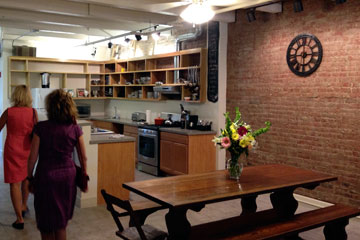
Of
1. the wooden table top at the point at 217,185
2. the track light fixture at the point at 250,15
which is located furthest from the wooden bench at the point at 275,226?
the track light fixture at the point at 250,15

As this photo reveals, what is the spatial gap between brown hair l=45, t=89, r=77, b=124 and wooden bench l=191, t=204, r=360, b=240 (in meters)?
1.44

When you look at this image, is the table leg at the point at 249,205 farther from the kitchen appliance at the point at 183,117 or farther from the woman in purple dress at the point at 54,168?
the kitchen appliance at the point at 183,117

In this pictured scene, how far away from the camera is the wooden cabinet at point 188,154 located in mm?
6918

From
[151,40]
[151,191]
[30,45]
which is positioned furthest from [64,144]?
[30,45]

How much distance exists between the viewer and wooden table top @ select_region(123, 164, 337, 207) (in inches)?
128

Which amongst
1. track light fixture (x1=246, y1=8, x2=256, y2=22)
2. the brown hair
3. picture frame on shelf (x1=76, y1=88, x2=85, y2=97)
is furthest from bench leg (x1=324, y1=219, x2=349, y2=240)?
picture frame on shelf (x1=76, y1=88, x2=85, y2=97)

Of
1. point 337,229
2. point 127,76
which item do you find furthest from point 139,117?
point 337,229

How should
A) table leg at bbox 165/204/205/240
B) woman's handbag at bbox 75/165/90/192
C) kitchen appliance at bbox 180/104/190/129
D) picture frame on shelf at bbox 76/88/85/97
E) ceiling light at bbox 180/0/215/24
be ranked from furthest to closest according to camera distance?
picture frame on shelf at bbox 76/88/85/97
kitchen appliance at bbox 180/104/190/129
ceiling light at bbox 180/0/215/24
table leg at bbox 165/204/205/240
woman's handbag at bbox 75/165/90/192

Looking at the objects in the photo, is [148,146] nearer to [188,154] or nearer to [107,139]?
[188,154]

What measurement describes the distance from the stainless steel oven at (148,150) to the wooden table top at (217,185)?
3.41 m

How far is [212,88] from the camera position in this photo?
7.16 metres

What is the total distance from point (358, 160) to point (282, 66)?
176cm

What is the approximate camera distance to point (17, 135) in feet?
14.7

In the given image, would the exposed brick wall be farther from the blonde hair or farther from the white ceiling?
the blonde hair
